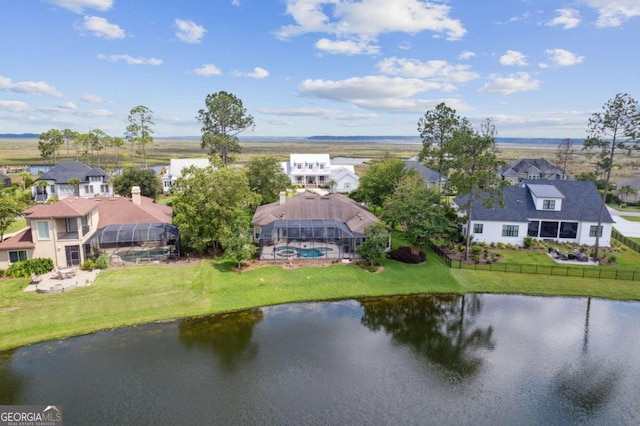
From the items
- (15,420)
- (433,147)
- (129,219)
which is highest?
(433,147)

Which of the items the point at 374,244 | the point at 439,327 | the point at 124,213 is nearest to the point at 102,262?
the point at 124,213

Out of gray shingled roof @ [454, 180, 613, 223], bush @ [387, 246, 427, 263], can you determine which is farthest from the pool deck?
gray shingled roof @ [454, 180, 613, 223]

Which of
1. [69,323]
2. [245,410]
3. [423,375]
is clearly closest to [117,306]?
[69,323]

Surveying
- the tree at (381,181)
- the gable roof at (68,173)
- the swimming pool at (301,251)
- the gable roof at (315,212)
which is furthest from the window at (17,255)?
the tree at (381,181)

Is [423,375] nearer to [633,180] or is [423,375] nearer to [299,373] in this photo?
[299,373]

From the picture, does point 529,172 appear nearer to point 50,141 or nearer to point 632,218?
point 632,218

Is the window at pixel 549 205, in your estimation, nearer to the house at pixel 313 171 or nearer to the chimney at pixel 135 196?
the house at pixel 313 171

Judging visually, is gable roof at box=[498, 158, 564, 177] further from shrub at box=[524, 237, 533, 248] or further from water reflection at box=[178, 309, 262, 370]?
water reflection at box=[178, 309, 262, 370]

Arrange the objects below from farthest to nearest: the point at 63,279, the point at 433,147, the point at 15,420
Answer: the point at 433,147 → the point at 63,279 → the point at 15,420
